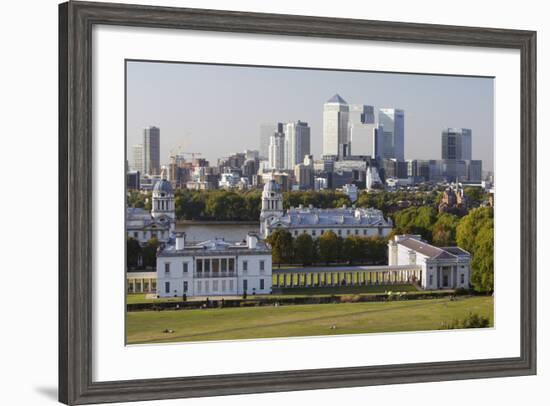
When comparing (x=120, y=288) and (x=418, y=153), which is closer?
(x=120, y=288)

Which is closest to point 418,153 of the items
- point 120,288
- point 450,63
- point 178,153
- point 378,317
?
point 450,63

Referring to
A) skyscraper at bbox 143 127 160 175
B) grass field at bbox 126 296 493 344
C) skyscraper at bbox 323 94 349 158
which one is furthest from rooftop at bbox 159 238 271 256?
skyscraper at bbox 323 94 349 158

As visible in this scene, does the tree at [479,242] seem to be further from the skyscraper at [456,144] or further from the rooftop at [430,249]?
the skyscraper at [456,144]

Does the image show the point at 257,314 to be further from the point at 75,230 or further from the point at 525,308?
the point at 525,308

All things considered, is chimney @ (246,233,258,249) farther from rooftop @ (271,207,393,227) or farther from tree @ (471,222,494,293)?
tree @ (471,222,494,293)

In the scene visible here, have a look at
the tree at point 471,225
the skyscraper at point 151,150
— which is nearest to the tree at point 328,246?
the tree at point 471,225

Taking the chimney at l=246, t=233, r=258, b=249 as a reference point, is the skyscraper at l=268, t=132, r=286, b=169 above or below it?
above

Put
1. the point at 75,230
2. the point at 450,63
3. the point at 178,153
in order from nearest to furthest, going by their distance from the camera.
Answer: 1. the point at 75,230
2. the point at 178,153
3. the point at 450,63
